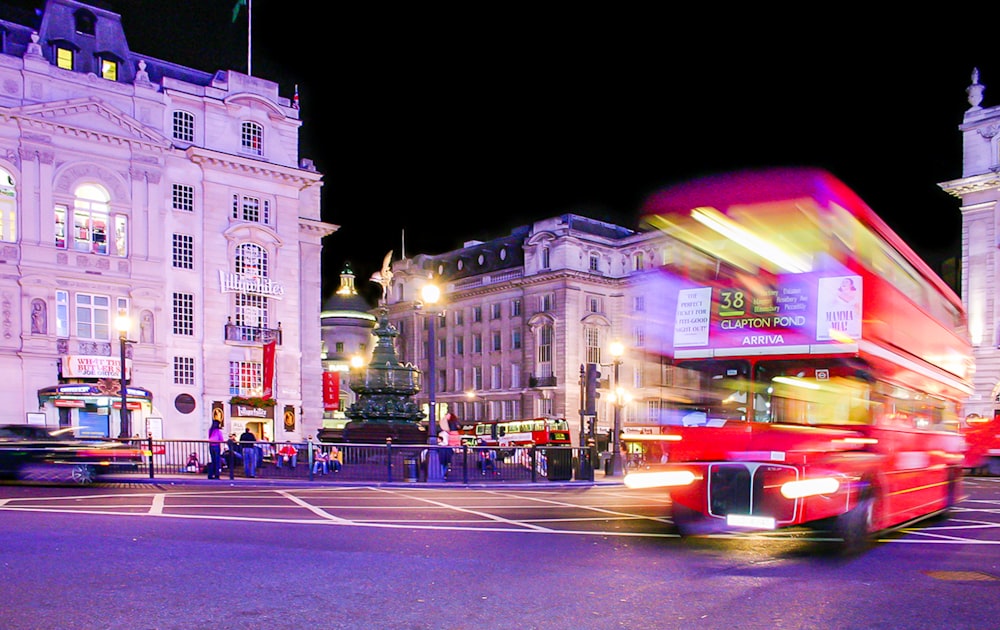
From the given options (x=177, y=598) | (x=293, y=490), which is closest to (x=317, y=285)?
(x=293, y=490)

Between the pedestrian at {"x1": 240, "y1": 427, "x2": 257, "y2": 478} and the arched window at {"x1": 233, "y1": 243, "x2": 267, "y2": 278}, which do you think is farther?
the arched window at {"x1": 233, "y1": 243, "x2": 267, "y2": 278}

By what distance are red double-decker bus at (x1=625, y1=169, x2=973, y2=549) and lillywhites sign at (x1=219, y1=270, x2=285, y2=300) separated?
3569 cm

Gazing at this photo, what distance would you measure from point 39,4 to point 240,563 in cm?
4560

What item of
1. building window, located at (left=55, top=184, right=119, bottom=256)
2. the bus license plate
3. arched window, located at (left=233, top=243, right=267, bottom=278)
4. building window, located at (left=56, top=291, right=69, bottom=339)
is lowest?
the bus license plate

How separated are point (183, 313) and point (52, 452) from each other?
76.7ft

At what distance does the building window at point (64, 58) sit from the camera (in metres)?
41.2

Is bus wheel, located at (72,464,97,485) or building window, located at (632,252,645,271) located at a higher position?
building window, located at (632,252,645,271)

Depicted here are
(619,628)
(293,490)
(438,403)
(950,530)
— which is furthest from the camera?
(438,403)

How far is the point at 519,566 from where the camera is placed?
9055 millimetres

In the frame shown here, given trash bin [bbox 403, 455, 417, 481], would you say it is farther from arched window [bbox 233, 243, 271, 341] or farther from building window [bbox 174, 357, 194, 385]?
arched window [bbox 233, 243, 271, 341]

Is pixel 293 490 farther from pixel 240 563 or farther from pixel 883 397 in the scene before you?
pixel 883 397

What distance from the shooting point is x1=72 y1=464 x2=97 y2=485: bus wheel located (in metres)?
21.5

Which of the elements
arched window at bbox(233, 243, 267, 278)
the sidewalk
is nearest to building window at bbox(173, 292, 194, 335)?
arched window at bbox(233, 243, 267, 278)

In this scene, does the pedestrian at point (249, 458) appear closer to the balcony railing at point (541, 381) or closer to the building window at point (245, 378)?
the building window at point (245, 378)
